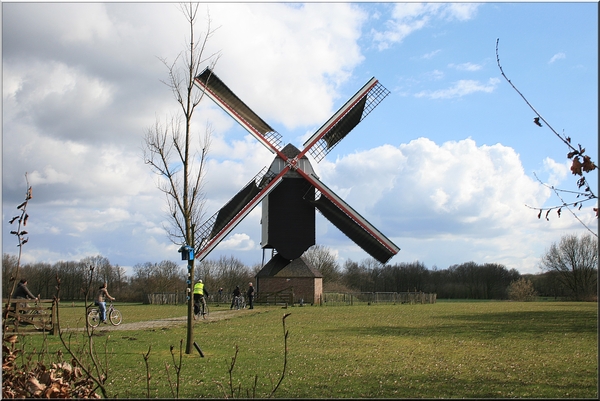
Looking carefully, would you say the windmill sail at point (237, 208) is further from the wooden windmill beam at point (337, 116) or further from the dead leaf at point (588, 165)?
the dead leaf at point (588, 165)

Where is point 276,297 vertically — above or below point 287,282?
below

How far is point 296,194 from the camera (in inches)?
1299

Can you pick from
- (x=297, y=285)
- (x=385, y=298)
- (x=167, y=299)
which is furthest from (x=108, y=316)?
(x=385, y=298)

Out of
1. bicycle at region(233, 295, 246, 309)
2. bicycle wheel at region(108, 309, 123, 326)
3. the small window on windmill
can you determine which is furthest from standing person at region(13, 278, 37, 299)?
bicycle at region(233, 295, 246, 309)

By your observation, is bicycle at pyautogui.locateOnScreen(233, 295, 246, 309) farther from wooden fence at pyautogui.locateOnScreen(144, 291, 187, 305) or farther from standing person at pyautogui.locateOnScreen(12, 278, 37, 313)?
standing person at pyautogui.locateOnScreen(12, 278, 37, 313)

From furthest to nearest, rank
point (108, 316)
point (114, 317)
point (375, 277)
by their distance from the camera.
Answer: point (375, 277)
point (108, 316)
point (114, 317)

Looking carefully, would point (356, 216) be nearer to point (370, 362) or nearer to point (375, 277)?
point (370, 362)

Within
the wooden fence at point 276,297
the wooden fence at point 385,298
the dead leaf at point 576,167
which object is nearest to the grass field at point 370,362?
the dead leaf at point 576,167

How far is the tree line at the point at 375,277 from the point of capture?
60.1 metres

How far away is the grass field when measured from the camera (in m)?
9.08

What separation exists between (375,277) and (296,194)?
7451 centimetres

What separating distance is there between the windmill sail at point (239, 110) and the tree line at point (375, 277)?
13526 millimetres

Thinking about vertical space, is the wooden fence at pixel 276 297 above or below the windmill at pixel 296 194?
below

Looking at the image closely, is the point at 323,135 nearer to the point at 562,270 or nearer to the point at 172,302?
the point at 172,302
